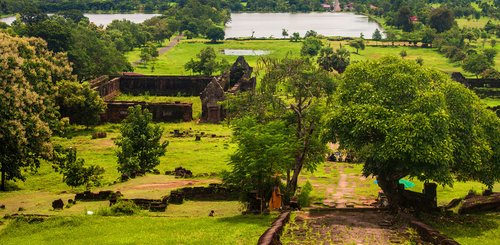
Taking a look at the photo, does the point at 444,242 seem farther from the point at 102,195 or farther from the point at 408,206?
the point at 102,195

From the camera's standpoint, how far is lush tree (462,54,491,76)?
8756 cm

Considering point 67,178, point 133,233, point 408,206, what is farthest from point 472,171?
point 67,178

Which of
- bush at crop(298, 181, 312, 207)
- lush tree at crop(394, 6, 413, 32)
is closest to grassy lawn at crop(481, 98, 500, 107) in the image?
bush at crop(298, 181, 312, 207)

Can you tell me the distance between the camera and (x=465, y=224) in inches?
1003

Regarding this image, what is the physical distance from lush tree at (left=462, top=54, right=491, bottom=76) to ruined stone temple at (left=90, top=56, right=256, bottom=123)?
29.1 meters

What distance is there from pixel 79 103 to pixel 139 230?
34334 mm

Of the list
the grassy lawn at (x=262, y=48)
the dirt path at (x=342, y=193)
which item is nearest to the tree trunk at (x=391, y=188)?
the dirt path at (x=342, y=193)

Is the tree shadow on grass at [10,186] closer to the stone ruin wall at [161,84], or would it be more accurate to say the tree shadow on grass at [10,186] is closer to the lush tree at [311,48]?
the stone ruin wall at [161,84]

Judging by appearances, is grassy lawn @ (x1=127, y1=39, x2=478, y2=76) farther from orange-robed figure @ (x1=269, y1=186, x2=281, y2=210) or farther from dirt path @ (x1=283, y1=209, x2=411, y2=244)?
dirt path @ (x1=283, y1=209, x2=411, y2=244)

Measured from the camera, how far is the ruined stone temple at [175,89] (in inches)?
2440

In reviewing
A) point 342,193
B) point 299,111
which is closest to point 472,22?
point 342,193

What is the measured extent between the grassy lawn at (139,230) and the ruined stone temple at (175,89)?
35.4 metres

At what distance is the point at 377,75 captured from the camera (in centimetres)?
2917

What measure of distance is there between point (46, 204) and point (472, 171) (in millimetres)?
17655
